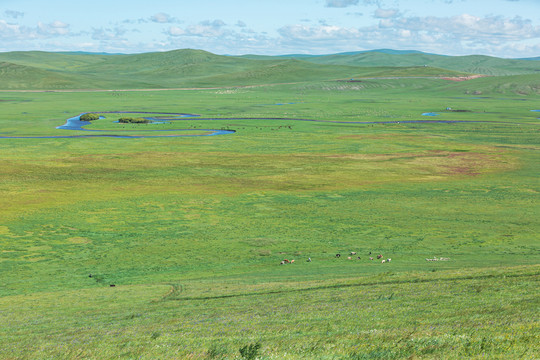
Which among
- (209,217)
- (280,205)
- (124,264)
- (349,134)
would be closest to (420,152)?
(349,134)

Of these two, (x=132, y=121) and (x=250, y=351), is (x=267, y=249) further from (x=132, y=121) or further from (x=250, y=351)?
(x=132, y=121)

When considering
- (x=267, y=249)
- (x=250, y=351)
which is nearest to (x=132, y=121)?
(x=267, y=249)

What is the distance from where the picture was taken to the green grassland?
66.2ft

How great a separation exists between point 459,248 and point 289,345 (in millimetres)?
28471

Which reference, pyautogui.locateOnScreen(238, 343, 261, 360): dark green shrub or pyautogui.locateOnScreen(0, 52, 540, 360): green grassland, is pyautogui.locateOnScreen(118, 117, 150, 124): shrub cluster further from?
pyautogui.locateOnScreen(238, 343, 261, 360): dark green shrub

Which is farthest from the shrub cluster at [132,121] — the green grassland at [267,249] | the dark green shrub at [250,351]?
the dark green shrub at [250,351]

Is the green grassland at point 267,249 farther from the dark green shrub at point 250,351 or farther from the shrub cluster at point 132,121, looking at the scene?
the shrub cluster at point 132,121

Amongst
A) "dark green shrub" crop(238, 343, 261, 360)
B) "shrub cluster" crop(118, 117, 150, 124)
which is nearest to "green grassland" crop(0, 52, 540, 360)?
"dark green shrub" crop(238, 343, 261, 360)

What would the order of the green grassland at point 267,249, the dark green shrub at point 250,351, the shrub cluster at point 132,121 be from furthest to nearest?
the shrub cluster at point 132,121
the green grassland at point 267,249
the dark green shrub at point 250,351

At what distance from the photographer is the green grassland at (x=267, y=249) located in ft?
66.2

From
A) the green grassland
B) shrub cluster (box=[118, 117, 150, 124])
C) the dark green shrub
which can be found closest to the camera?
the dark green shrub

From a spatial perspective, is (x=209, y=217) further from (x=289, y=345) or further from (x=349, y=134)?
(x=349, y=134)

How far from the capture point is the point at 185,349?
62.5ft

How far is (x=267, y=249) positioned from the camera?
43750 mm
